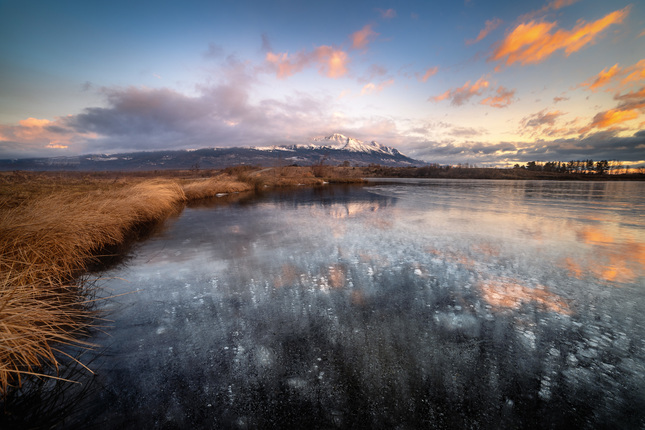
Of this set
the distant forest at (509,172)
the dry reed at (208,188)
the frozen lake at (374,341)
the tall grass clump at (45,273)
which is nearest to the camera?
the frozen lake at (374,341)

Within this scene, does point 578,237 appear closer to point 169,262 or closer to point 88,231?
point 169,262

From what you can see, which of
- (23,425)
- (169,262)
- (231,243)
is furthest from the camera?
(231,243)

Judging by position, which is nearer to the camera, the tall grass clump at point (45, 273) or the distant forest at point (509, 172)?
the tall grass clump at point (45, 273)

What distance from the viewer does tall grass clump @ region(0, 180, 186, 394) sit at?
234 centimetres

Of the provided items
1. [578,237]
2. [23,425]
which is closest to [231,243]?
[23,425]

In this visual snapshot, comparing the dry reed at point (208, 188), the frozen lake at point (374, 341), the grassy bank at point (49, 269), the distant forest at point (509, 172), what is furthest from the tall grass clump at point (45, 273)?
the distant forest at point (509, 172)

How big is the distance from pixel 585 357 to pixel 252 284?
427 centimetres

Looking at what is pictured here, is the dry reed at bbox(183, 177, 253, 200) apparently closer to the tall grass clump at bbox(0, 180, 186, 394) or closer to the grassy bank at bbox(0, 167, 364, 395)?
the grassy bank at bbox(0, 167, 364, 395)

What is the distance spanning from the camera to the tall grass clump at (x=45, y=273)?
7.67ft

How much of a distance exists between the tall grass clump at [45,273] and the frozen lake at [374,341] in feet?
1.59

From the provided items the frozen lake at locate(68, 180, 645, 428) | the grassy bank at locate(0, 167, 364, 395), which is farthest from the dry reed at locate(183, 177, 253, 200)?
the frozen lake at locate(68, 180, 645, 428)

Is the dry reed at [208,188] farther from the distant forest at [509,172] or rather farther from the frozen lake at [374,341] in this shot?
the distant forest at [509,172]

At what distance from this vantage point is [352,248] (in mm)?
6648

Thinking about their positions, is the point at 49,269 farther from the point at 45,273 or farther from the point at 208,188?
the point at 208,188
